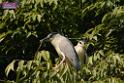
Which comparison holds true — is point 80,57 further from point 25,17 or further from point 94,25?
point 94,25

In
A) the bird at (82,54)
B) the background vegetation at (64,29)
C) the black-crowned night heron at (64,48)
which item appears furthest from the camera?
the background vegetation at (64,29)

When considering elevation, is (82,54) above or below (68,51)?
below

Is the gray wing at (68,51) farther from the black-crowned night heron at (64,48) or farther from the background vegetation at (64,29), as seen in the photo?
the background vegetation at (64,29)

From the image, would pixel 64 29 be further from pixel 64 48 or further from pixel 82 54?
pixel 64 48

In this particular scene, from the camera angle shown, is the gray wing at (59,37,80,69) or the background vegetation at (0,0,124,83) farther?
the background vegetation at (0,0,124,83)

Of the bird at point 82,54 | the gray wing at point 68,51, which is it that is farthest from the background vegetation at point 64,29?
the gray wing at point 68,51

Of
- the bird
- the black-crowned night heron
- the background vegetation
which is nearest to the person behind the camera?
the black-crowned night heron

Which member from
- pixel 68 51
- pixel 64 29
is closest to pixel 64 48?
pixel 68 51

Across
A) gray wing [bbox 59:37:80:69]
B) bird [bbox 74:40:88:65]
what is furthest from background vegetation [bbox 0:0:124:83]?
gray wing [bbox 59:37:80:69]

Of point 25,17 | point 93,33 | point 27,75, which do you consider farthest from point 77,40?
point 27,75

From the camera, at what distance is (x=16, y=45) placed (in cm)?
334

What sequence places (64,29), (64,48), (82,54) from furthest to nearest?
(64,29)
(82,54)
(64,48)

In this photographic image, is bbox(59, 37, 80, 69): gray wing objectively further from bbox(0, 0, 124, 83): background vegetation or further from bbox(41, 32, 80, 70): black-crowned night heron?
bbox(0, 0, 124, 83): background vegetation

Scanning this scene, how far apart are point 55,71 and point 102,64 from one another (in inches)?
25.3
